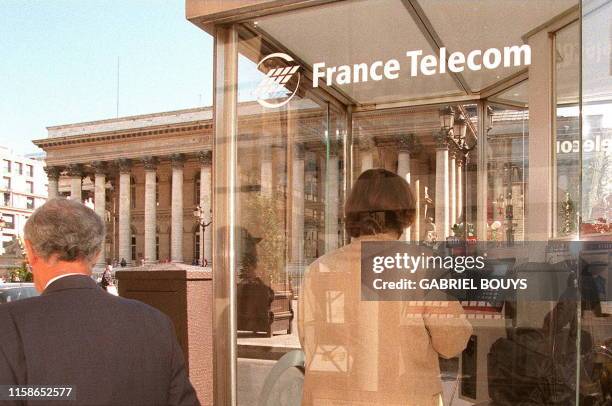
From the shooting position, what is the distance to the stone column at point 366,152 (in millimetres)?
3142

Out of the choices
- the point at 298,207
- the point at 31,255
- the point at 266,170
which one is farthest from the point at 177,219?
the point at 31,255

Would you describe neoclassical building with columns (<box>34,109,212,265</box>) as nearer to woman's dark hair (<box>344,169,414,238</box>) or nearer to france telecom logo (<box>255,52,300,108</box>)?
france telecom logo (<box>255,52,300,108</box>)

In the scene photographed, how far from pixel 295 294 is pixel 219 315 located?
417 mm

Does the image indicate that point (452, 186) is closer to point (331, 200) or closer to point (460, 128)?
point (460, 128)

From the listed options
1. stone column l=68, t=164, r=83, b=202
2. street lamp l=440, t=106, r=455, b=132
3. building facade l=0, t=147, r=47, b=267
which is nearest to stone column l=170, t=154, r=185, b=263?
stone column l=68, t=164, r=83, b=202

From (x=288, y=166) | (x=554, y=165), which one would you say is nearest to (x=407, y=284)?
(x=554, y=165)

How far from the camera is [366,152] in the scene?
340 centimetres

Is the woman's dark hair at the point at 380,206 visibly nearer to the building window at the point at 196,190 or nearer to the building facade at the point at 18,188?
the building window at the point at 196,190

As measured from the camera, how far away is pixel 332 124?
3721mm

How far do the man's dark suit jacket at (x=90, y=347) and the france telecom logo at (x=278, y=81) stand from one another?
5.30 feet

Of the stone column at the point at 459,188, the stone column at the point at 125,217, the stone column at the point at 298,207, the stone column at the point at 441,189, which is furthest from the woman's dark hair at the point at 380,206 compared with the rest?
the stone column at the point at 125,217

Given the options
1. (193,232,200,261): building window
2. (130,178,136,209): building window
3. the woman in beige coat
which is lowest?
(193,232,200,261): building window

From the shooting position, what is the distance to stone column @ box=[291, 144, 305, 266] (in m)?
3.31

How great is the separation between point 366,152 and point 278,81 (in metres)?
0.62
